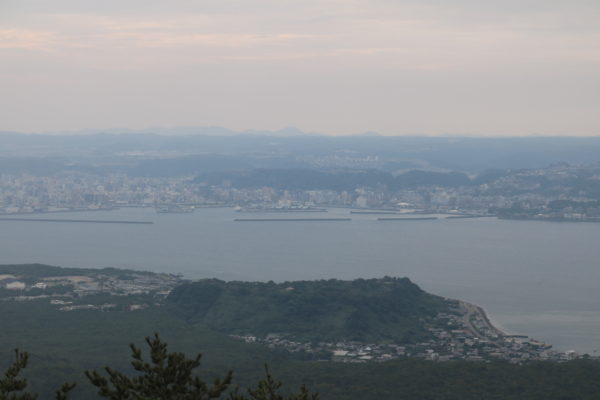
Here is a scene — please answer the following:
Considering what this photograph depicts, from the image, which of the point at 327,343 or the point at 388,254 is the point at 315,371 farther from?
the point at 388,254

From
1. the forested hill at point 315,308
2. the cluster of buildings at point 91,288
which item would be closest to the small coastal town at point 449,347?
the forested hill at point 315,308

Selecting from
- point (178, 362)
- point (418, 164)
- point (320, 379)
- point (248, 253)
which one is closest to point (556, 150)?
point (418, 164)

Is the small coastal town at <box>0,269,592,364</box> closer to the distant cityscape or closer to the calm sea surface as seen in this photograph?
the calm sea surface

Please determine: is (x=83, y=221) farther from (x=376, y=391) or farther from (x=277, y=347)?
(x=376, y=391)

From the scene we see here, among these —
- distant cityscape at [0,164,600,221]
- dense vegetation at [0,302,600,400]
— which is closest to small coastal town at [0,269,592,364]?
dense vegetation at [0,302,600,400]

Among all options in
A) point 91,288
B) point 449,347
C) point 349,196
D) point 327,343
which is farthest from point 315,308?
point 349,196

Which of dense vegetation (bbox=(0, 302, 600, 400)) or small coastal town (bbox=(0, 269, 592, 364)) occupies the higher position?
dense vegetation (bbox=(0, 302, 600, 400))
